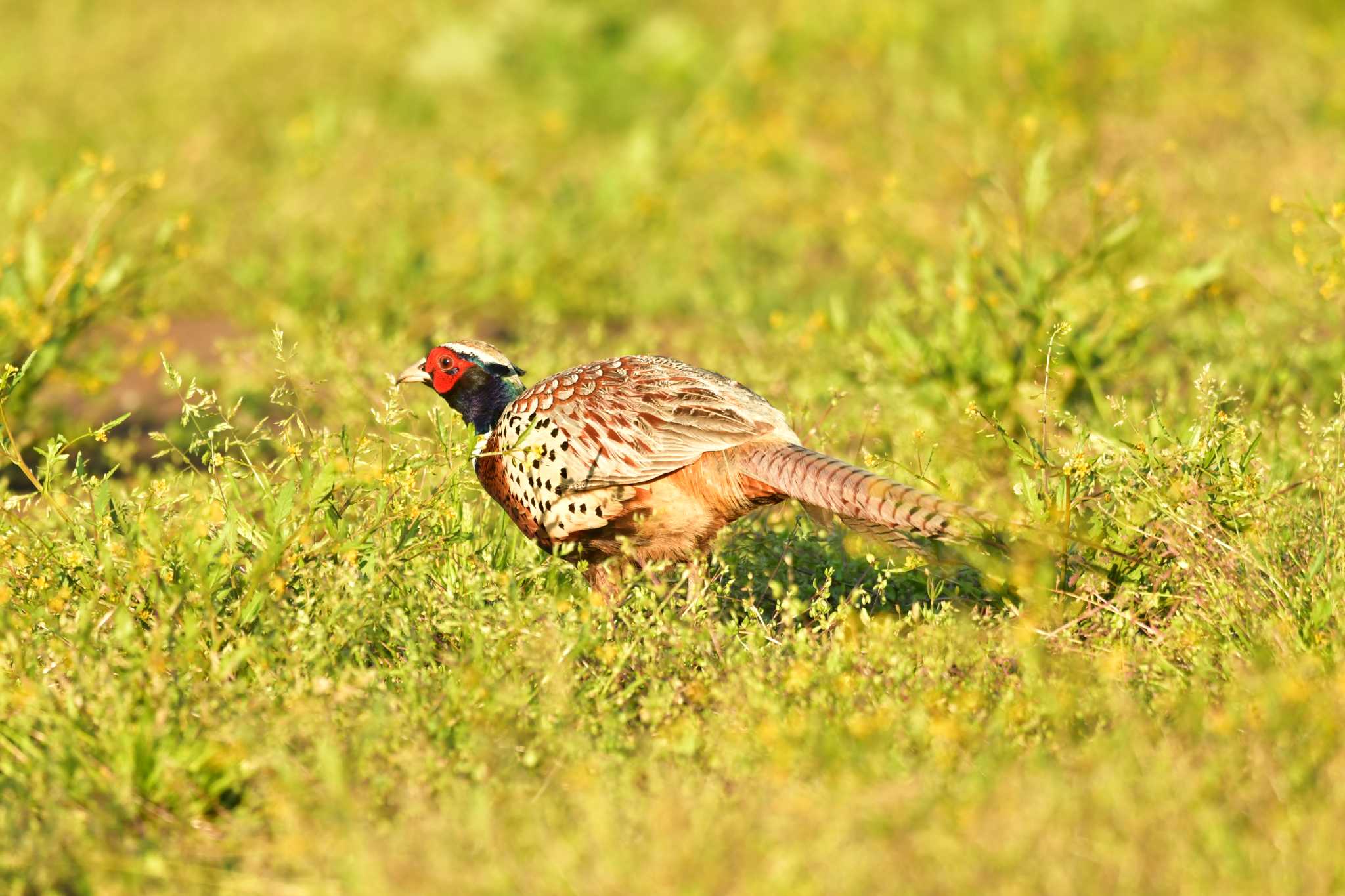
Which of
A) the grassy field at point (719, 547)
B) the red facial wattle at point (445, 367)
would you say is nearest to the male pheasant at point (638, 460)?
the grassy field at point (719, 547)

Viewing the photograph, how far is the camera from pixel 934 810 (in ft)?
9.53

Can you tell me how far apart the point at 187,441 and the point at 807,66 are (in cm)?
685

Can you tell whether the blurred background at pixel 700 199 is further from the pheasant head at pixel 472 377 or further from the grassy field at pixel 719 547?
the pheasant head at pixel 472 377

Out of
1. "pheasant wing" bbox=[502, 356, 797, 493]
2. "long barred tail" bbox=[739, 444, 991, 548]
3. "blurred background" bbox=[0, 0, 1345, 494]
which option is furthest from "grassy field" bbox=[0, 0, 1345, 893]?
"pheasant wing" bbox=[502, 356, 797, 493]

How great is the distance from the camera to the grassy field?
116 inches

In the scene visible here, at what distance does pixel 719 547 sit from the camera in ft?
16.1

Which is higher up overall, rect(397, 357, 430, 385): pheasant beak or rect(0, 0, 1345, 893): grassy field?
rect(397, 357, 430, 385): pheasant beak

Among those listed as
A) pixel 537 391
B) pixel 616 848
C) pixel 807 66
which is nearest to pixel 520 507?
pixel 537 391

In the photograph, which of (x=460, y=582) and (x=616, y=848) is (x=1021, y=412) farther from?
(x=616, y=848)

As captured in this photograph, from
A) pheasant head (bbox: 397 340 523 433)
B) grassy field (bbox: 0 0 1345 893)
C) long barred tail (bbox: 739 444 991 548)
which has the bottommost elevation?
grassy field (bbox: 0 0 1345 893)

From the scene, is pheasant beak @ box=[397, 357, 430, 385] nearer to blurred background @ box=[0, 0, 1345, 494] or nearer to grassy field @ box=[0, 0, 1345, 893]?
grassy field @ box=[0, 0, 1345, 893]

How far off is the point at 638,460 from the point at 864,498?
86cm

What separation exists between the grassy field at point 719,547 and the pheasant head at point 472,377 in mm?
275

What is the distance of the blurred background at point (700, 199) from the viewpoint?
621 cm
